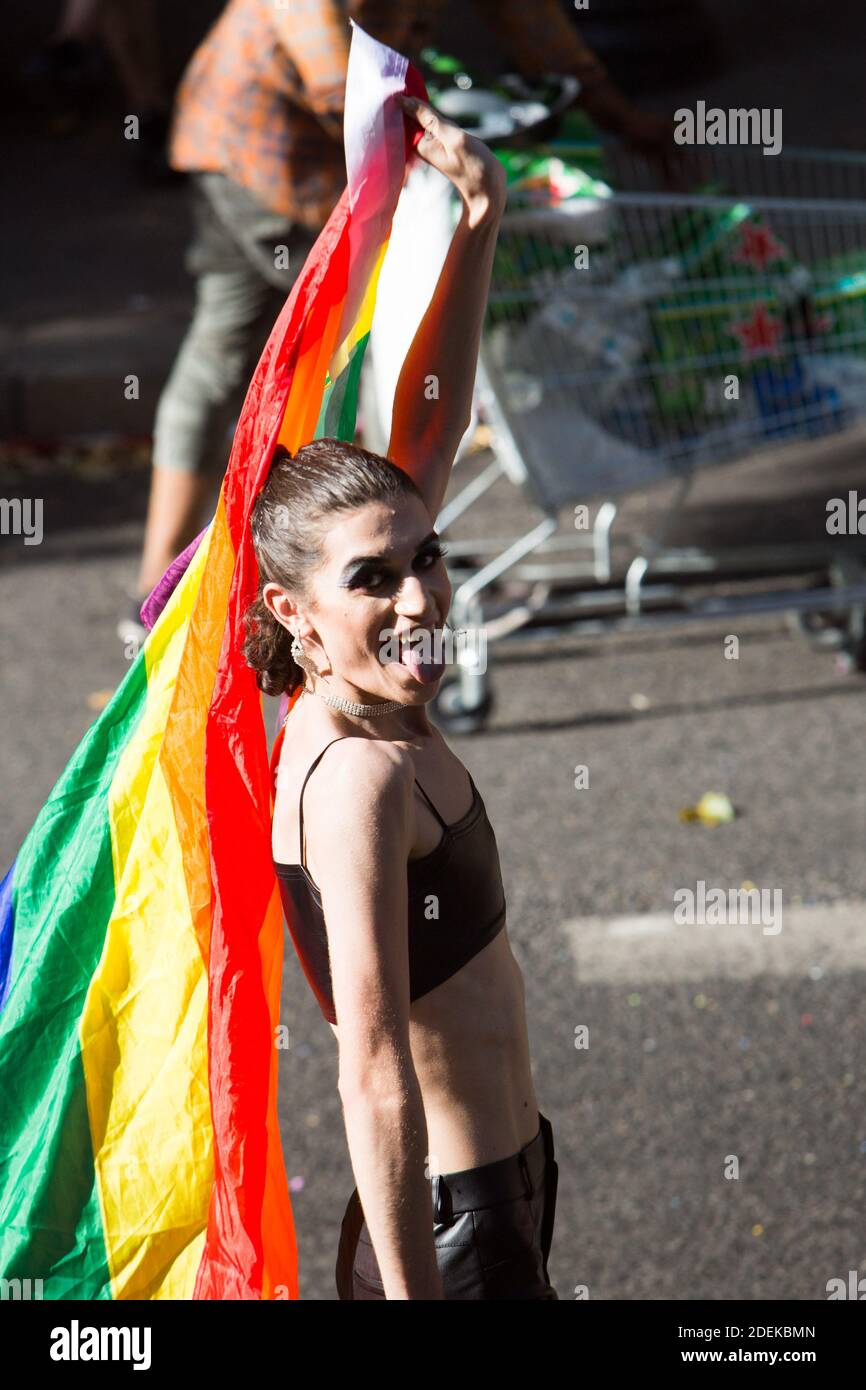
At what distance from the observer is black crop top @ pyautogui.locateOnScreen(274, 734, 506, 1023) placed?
2.04m

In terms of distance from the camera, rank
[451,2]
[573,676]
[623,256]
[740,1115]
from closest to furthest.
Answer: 1. [740,1115]
2. [623,256]
3. [573,676]
4. [451,2]

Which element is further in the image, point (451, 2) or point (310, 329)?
point (451, 2)

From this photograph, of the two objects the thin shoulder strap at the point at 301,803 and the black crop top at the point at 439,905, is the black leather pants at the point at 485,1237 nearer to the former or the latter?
the black crop top at the point at 439,905

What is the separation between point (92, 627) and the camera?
19.8 ft

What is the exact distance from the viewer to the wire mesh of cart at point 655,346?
5082 mm

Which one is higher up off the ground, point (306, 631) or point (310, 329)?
point (310, 329)

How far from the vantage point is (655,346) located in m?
5.23

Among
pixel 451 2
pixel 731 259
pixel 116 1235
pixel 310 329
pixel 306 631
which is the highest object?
pixel 451 2

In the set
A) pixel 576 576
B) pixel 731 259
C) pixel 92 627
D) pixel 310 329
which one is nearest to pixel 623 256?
pixel 731 259

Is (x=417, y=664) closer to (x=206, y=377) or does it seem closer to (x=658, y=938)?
(x=658, y=938)

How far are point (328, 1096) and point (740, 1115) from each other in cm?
92

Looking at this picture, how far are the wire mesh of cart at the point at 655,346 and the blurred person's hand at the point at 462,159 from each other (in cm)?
274

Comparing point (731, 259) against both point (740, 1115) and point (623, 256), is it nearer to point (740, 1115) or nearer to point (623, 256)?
point (623, 256)

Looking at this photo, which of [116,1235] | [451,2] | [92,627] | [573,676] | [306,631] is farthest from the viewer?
[451,2]
